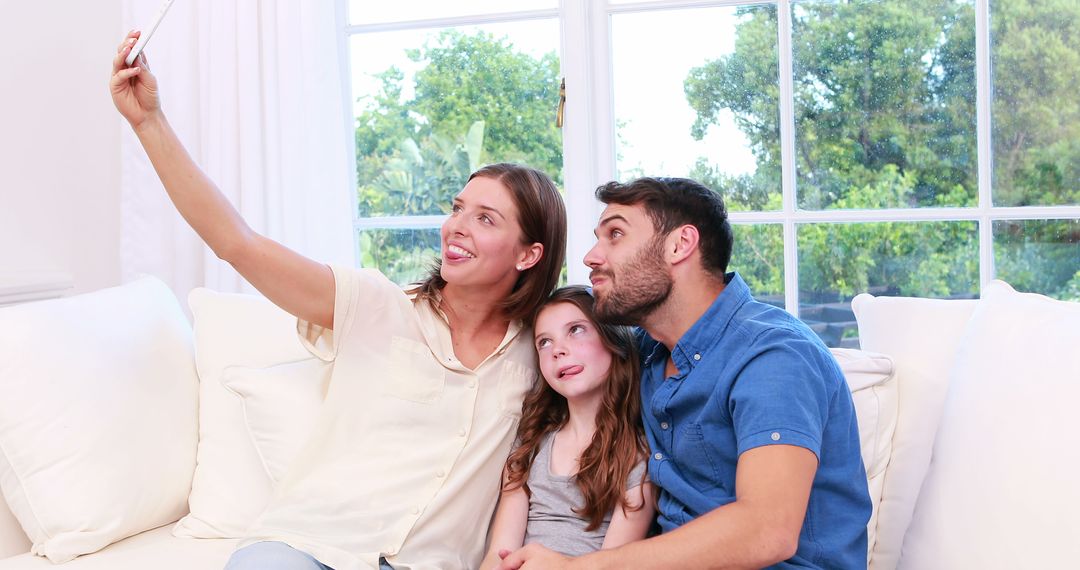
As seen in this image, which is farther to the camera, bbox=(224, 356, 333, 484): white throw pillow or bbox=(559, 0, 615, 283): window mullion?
bbox=(559, 0, 615, 283): window mullion

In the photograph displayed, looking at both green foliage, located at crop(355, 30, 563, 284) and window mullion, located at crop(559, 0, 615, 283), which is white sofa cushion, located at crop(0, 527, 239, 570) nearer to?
green foliage, located at crop(355, 30, 563, 284)

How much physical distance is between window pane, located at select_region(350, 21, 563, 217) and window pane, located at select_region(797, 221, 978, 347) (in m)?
0.77

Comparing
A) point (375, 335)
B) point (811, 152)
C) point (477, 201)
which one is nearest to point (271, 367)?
point (375, 335)

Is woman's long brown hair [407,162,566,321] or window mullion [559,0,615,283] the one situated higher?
window mullion [559,0,615,283]

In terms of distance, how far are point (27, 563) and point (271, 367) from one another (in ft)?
1.81

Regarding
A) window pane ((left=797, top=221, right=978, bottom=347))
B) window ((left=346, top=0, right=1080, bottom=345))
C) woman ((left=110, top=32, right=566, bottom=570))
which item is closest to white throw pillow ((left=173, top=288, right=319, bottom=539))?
woman ((left=110, top=32, right=566, bottom=570))

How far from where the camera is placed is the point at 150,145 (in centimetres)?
150

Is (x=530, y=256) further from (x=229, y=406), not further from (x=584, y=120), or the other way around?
(x=584, y=120)

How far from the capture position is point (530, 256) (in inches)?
73.0

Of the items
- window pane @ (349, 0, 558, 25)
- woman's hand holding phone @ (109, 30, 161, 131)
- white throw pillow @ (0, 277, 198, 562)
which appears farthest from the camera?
window pane @ (349, 0, 558, 25)

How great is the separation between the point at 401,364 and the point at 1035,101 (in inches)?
67.7

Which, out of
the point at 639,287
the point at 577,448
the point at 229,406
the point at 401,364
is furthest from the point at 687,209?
the point at 229,406

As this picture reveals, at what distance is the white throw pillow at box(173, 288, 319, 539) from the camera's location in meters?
1.86

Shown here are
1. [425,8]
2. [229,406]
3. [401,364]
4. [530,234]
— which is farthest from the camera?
[425,8]
